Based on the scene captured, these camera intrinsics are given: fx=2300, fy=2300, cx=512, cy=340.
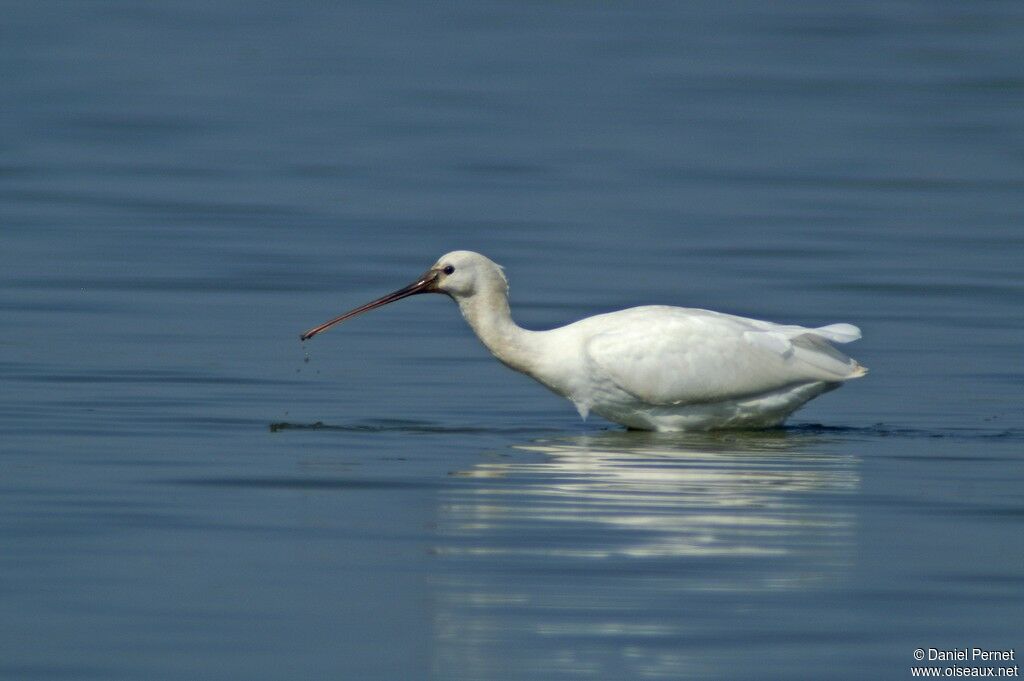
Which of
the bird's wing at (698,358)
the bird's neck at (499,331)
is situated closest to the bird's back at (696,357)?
the bird's wing at (698,358)

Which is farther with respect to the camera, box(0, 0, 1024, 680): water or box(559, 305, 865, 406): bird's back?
box(559, 305, 865, 406): bird's back

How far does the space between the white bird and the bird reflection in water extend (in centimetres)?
65

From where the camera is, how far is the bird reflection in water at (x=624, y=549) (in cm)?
842

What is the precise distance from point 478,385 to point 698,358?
2107 mm

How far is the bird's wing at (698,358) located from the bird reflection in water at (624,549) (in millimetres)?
617

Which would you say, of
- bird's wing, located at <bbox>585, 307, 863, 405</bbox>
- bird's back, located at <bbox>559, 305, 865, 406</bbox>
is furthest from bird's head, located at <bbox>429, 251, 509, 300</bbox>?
bird's wing, located at <bbox>585, 307, 863, 405</bbox>

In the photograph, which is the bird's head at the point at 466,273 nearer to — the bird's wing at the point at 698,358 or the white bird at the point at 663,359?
the white bird at the point at 663,359

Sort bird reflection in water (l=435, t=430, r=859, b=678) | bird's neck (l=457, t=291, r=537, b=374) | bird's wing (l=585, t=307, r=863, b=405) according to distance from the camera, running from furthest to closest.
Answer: bird's neck (l=457, t=291, r=537, b=374) < bird's wing (l=585, t=307, r=863, b=405) < bird reflection in water (l=435, t=430, r=859, b=678)

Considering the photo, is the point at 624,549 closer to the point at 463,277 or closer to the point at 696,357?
the point at 696,357

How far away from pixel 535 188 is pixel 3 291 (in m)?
8.60

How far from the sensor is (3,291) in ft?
59.8

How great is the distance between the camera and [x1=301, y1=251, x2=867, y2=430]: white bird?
44.2 feet

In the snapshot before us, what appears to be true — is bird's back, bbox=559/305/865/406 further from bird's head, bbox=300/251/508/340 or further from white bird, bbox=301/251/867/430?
bird's head, bbox=300/251/508/340

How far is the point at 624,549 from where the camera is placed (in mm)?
9758
